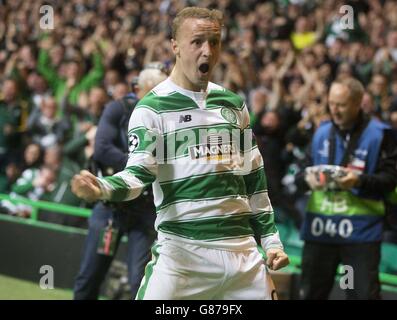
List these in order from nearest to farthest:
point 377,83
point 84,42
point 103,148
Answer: point 103,148 < point 377,83 < point 84,42

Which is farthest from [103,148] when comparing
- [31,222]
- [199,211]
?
[31,222]

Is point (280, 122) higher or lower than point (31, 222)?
higher

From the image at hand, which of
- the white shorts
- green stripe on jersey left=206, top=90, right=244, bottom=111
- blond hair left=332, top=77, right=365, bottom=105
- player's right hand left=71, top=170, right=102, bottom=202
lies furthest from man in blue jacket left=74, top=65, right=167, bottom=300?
player's right hand left=71, top=170, right=102, bottom=202

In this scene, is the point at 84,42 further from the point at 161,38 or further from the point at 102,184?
the point at 102,184

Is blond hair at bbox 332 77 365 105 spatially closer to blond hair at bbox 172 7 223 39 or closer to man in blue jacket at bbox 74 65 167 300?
man in blue jacket at bbox 74 65 167 300

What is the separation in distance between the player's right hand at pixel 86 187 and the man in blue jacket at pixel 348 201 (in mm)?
2772

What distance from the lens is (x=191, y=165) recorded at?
427cm

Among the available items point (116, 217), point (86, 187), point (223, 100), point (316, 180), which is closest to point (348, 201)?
point (316, 180)

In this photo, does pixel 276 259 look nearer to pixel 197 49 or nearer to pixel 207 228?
pixel 207 228

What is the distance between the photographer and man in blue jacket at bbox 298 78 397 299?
20.9ft

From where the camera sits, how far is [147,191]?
20.3 feet

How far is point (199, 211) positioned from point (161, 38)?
8.48 metres

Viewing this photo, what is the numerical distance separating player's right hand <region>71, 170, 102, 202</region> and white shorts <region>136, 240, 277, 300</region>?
592 millimetres

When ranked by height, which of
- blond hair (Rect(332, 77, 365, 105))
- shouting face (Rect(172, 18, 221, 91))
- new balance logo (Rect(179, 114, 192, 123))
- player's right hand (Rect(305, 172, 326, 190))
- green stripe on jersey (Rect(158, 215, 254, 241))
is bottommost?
green stripe on jersey (Rect(158, 215, 254, 241))
